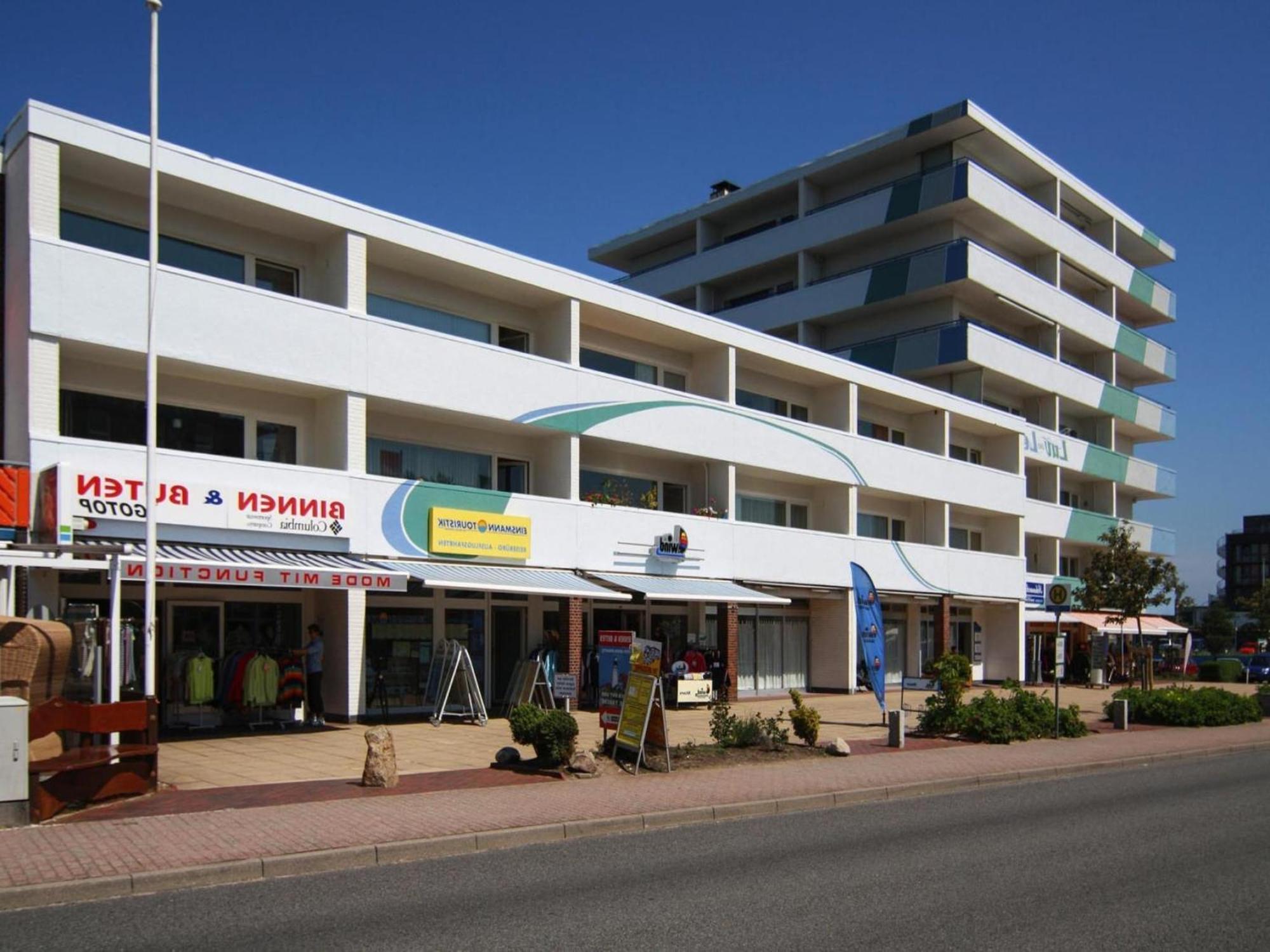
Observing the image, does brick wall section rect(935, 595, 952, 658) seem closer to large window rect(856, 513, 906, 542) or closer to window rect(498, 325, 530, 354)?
large window rect(856, 513, 906, 542)

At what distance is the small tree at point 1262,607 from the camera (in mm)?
60312

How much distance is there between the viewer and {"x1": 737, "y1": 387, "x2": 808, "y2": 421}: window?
34281 millimetres

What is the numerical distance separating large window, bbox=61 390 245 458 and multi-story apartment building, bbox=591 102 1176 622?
21189mm

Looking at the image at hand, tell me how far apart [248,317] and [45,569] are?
550cm

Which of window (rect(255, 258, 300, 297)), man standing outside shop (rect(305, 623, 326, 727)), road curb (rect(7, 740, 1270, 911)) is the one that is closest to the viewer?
road curb (rect(7, 740, 1270, 911))

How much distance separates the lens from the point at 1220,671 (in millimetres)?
53281

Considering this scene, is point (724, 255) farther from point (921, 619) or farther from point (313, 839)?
point (313, 839)

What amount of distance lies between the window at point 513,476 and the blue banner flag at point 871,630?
8.24 m

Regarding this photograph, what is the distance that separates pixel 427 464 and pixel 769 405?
13.5 metres

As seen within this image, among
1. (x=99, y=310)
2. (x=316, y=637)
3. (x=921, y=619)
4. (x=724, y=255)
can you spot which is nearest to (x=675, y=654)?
(x=316, y=637)

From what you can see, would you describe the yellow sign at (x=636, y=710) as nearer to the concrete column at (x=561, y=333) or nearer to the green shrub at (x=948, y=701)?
the green shrub at (x=948, y=701)

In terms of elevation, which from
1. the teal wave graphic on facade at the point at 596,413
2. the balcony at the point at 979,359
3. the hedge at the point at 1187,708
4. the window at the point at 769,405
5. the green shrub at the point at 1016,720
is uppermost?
the balcony at the point at 979,359

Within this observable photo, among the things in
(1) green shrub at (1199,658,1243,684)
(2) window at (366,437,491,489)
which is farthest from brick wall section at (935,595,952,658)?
(1) green shrub at (1199,658,1243,684)

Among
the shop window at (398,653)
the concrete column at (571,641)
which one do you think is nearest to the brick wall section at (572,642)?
the concrete column at (571,641)
